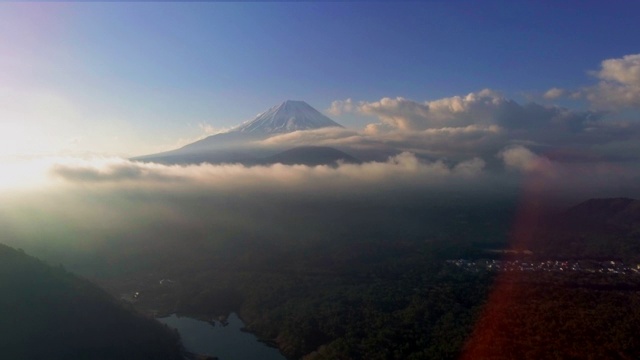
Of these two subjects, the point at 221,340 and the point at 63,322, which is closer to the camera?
the point at 63,322

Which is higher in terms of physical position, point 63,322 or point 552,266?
point 63,322

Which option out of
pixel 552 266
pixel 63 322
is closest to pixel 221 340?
pixel 63 322

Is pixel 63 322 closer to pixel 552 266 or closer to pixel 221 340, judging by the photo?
pixel 221 340

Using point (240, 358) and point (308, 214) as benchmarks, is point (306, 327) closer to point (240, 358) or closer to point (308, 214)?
point (240, 358)

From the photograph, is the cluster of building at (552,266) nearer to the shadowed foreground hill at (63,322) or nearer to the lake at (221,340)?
the lake at (221,340)

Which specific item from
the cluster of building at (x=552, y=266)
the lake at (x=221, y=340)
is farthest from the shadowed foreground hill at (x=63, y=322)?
the cluster of building at (x=552, y=266)

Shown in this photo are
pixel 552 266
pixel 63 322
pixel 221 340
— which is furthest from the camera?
pixel 552 266

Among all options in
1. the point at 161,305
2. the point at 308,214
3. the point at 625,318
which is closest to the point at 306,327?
the point at 161,305
